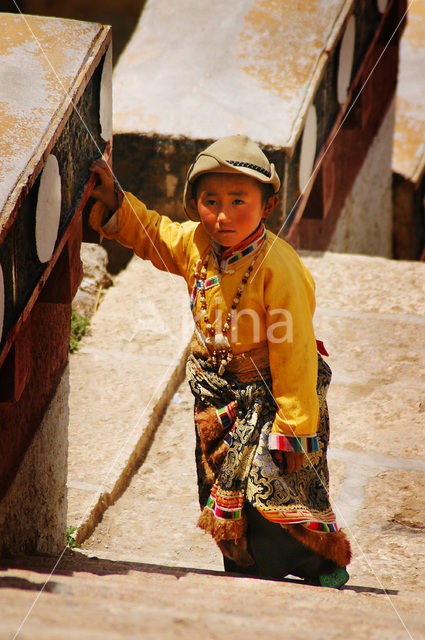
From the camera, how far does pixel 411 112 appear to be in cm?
859

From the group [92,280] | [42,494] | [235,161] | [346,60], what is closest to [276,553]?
[42,494]

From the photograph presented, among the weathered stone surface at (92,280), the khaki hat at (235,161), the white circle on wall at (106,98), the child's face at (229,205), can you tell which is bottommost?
the weathered stone surface at (92,280)

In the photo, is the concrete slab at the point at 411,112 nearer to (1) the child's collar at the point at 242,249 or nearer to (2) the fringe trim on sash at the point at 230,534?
(1) the child's collar at the point at 242,249

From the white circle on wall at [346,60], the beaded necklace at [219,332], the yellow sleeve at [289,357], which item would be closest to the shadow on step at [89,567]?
the yellow sleeve at [289,357]

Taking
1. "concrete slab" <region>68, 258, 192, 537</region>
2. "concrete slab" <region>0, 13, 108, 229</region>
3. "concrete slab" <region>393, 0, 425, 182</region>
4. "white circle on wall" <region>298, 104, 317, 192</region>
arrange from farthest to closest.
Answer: "concrete slab" <region>393, 0, 425, 182</region> < "white circle on wall" <region>298, 104, 317, 192</region> < "concrete slab" <region>68, 258, 192, 537</region> < "concrete slab" <region>0, 13, 108, 229</region>

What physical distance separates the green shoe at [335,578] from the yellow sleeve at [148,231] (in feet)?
3.54

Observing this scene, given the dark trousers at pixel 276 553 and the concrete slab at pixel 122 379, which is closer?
the dark trousers at pixel 276 553

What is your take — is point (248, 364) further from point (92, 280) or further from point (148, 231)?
point (92, 280)

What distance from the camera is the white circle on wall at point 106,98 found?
290 centimetres

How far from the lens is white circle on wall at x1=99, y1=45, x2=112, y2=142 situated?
290 cm

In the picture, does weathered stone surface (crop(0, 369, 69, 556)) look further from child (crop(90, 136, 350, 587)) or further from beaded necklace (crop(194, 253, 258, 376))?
beaded necklace (crop(194, 253, 258, 376))

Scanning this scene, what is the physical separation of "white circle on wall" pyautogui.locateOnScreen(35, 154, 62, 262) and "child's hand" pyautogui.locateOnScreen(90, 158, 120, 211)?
12.6 inches

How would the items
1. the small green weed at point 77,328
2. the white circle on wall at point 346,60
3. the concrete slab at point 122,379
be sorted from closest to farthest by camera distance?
the concrete slab at point 122,379, the small green weed at point 77,328, the white circle on wall at point 346,60

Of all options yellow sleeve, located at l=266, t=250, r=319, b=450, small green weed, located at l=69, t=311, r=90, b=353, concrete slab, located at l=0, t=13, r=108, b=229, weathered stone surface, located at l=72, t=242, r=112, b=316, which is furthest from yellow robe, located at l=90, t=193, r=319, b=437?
weathered stone surface, located at l=72, t=242, r=112, b=316
